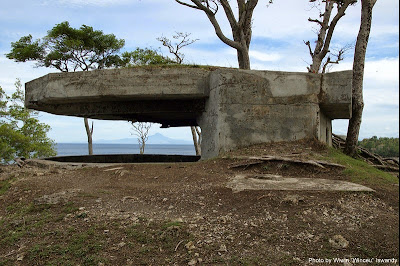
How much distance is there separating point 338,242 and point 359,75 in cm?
594

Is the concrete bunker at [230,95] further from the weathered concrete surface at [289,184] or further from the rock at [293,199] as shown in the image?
the rock at [293,199]

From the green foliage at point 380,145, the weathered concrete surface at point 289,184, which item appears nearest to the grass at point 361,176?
the weathered concrete surface at point 289,184

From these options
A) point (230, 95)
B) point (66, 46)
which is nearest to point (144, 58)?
point (66, 46)

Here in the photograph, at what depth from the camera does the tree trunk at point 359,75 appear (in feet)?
27.0

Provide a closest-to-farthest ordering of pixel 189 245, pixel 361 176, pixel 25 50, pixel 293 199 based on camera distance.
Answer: pixel 189 245, pixel 293 199, pixel 361 176, pixel 25 50

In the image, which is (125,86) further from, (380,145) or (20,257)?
(380,145)

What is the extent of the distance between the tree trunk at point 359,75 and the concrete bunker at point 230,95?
339mm

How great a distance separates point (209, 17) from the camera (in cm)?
1235

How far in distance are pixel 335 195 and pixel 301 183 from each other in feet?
2.23

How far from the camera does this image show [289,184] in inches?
203

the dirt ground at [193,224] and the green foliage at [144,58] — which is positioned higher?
the green foliage at [144,58]

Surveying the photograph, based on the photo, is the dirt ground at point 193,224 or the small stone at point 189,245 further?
the small stone at point 189,245

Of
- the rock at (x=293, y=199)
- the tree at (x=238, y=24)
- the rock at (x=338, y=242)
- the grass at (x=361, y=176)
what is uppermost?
the tree at (x=238, y=24)

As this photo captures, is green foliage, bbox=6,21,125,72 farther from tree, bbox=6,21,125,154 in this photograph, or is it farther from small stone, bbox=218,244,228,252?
small stone, bbox=218,244,228,252
